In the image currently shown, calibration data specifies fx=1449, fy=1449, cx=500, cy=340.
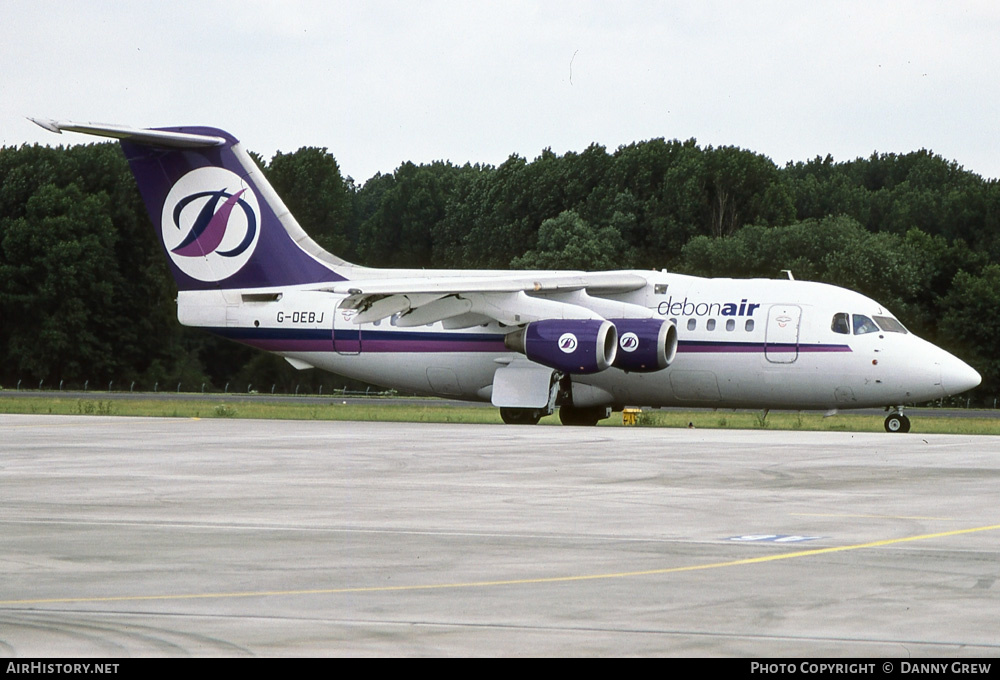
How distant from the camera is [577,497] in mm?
15070

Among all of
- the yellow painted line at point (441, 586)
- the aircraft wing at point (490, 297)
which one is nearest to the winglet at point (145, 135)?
the aircraft wing at point (490, 297)

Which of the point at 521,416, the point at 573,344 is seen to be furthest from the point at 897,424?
the point at 521,416

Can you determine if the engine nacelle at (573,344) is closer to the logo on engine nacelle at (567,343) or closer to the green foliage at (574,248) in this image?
the logo on engine nacelle at (567,343)

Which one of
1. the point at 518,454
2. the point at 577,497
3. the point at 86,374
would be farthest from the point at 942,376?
the point at 86,374

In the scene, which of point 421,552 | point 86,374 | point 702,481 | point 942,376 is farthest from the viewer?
point 86,374

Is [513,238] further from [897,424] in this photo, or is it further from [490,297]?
[897,424]

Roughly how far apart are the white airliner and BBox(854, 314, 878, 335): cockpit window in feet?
0.13

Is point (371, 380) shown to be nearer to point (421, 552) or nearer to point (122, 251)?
point (421, 552)

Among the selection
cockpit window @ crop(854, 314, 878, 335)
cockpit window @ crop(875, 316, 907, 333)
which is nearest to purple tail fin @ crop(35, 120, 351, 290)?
cockpit window @ crop(854, 314, 878, 335)

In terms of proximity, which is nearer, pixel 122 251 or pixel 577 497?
pixel 577 497

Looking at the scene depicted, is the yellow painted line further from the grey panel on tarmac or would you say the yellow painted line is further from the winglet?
the winglet

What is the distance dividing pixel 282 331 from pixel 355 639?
29.5m

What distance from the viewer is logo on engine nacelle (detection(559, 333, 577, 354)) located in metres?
32.0
